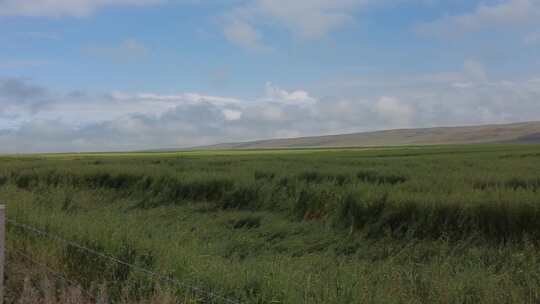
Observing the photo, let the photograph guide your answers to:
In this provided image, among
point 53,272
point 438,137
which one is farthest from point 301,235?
point 438,137

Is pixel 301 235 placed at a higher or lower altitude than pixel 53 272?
lower

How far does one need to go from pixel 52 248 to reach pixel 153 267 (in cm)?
162

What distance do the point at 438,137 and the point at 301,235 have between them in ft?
527

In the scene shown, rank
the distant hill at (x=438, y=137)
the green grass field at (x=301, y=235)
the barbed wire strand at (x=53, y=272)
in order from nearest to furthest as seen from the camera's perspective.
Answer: the barbed wire strand at (x=53, y=272) → the green grass field at (x=301, y=235) → the distant hill at (x=438, y=137)

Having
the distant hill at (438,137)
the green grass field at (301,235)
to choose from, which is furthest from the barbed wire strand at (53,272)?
the distant hill at (438,137)

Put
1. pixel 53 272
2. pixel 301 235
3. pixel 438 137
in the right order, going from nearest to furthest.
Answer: pixel 53 272 → pixel 301 235 → pixel 438 137

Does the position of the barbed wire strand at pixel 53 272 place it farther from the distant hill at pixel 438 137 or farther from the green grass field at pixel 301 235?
the distant hill at pixel 438 137

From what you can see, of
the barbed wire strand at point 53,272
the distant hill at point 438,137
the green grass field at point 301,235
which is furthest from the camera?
the distant hill at point 438,137

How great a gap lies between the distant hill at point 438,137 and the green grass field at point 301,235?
12760cm

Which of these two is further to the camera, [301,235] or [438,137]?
[438,137]

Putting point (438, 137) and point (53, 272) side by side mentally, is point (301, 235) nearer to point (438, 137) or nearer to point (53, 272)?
point (53, 272)

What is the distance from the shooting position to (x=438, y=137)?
162m

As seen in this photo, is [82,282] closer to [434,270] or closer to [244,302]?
[244,302]

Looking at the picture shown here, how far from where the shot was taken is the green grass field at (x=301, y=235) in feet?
16.6
